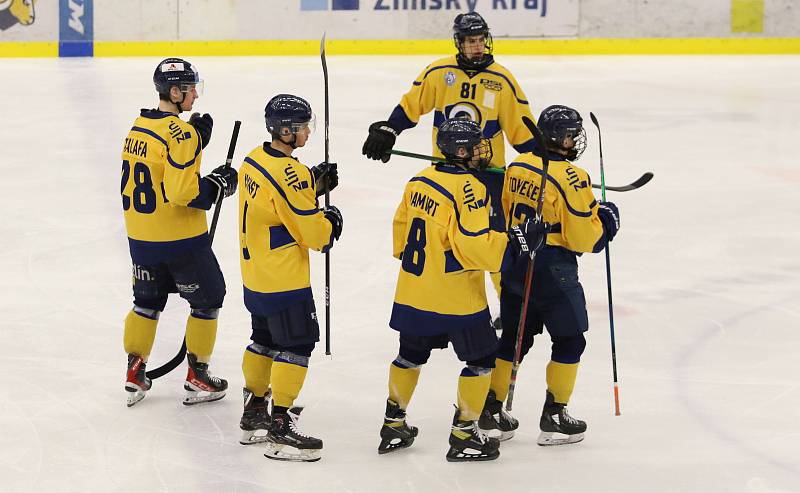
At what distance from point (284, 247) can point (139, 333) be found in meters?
0.90

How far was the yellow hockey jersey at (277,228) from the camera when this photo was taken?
4082 mm

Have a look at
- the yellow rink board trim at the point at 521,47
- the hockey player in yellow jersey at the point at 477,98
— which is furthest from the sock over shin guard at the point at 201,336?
the yellow rink board trim at the point at 521,47

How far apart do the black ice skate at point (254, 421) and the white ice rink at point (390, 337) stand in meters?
0.06

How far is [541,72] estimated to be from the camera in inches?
529

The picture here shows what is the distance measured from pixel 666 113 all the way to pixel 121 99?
16.6ft

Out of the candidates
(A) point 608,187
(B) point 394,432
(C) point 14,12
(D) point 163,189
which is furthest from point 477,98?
(C) point 14,12

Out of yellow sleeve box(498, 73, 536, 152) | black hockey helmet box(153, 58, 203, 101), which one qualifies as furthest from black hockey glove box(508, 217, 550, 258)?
yellow sleeve box(498, 73, 536, 152)

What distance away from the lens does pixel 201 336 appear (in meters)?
4.76

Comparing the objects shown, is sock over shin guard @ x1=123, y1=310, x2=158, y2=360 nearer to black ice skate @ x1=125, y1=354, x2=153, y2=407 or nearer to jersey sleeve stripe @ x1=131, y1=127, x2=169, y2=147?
black ice skate @ x1=125, y1=354, x2=153, y2=407

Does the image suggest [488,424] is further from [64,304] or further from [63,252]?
[63,252]

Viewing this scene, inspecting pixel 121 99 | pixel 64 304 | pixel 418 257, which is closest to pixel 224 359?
pixel 64 304

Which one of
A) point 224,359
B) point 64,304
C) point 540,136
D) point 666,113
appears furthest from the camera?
point 666,113

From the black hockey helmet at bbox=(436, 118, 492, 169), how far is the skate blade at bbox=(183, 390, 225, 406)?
1427 millimetres

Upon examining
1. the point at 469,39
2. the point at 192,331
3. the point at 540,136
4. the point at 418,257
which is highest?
the point at 469,39
